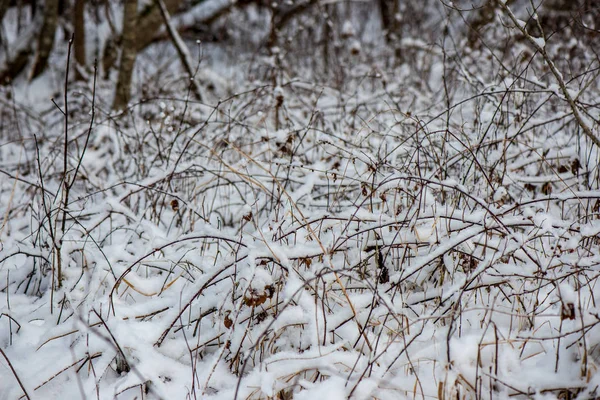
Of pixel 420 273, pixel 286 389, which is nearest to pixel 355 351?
pixel 286 389

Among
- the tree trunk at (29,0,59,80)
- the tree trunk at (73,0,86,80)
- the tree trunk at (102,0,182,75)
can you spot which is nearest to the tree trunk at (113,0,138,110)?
the tree trunk at (102,0,182,75)

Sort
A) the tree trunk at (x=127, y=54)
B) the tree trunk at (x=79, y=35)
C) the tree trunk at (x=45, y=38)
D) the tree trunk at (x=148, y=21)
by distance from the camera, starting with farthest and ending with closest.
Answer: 1. the tree trunk at (x=45, y=38)
2. the tree trunk at (x=79, y=35)
3. the tree trunk at (x=148, y=21)
4. the tree trunk at (x=127, y=54)

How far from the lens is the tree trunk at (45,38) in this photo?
524 cm

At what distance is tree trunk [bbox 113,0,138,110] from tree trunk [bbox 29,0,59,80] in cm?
254

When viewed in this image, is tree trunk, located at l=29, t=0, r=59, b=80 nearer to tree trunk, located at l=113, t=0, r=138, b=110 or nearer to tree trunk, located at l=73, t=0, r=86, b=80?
tree trunk, located at l=73, t=0, r=86, b=80

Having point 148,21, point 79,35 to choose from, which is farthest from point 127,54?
point 79,35

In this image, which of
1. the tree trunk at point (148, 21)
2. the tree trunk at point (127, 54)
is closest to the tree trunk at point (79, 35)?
the tree trunk at point (148, 21)

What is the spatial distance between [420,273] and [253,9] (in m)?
8.36

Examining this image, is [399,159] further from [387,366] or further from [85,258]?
[85,258]

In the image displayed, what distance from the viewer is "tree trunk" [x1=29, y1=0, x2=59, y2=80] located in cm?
524

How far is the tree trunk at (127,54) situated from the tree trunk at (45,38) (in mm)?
2538

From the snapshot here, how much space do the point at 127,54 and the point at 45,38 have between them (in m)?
2.73

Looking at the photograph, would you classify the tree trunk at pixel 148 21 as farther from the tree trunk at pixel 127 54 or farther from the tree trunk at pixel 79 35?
the tree trunk at pixel 127 54

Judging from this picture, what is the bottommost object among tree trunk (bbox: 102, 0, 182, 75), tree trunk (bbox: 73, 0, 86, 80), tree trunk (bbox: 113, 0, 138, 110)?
tree trunk (bbox: 113, 0, 138, 110)
